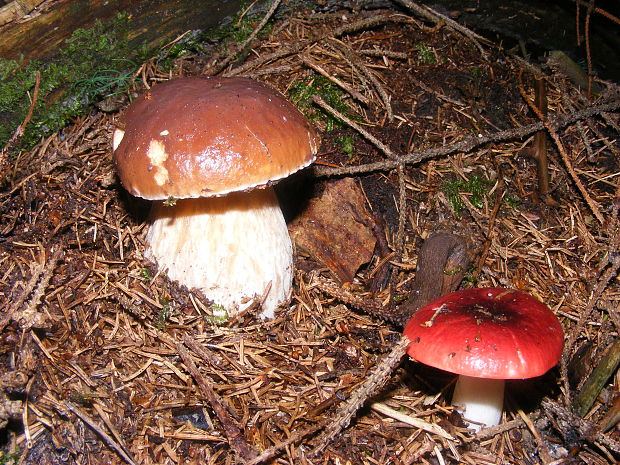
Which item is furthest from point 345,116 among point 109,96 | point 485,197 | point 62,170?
point 62,170

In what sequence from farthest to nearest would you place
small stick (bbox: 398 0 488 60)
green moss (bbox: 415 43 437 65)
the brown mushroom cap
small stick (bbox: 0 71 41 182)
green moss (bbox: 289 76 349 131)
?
small stick (bbox: 398 0 488 60) < green moss (bbox: 415 43 437 65) < green moss (bbox: 289 76 349 131) < small stick (bbox: 0 71 41 182) < the brown mushroom cap

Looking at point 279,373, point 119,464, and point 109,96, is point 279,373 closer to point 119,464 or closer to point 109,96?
point 119,464

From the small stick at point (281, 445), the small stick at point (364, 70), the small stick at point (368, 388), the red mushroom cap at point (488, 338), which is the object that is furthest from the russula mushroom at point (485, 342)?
the small stick at point (364, 70)

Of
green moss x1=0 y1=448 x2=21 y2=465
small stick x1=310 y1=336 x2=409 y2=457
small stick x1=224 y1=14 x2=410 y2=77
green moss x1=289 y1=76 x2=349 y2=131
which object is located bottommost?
green moss x1=0 y1=448 x2=21 y2=465

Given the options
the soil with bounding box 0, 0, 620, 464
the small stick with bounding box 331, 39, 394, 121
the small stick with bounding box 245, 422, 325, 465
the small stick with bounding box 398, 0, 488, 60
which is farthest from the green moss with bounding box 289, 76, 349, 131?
the small stick with bounding box 245, 422, 325, 465

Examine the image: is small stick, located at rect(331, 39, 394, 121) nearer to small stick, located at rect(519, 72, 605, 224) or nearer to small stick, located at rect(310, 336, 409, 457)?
small stick, located at rect(519, 72, 605, 224)

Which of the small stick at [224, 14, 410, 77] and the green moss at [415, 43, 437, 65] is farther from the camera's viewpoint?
the green moss at [415, 43, 437, 65]
